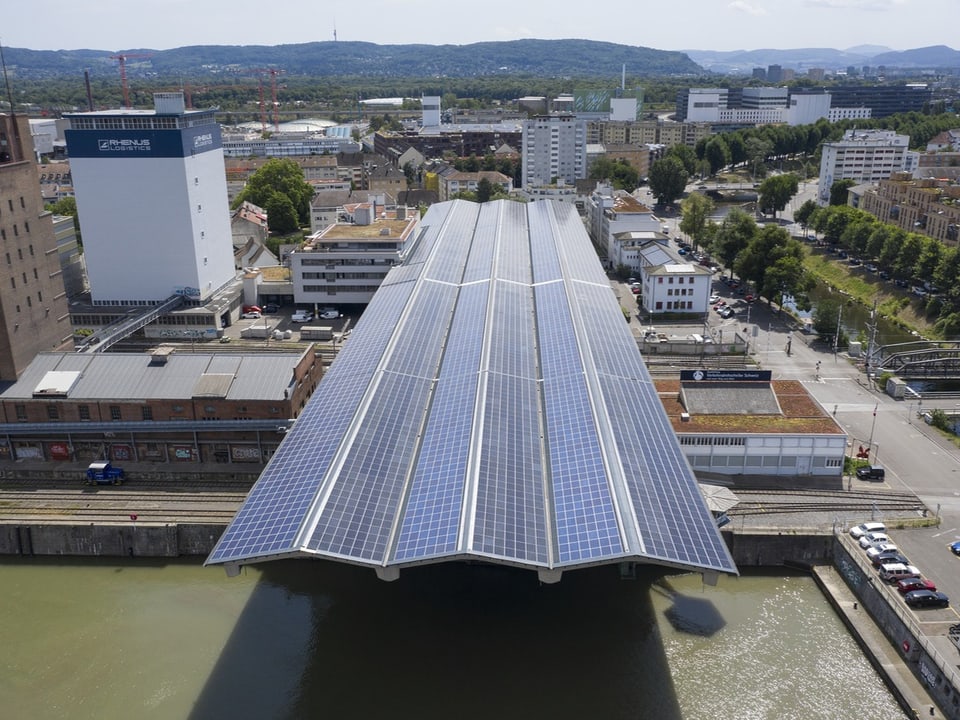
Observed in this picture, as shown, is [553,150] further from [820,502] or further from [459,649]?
[459,649]

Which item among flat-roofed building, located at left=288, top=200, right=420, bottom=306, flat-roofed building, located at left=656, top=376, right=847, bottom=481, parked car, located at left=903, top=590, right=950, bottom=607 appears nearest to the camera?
parked car, located at left=903, top=590, right=950, bottom=607

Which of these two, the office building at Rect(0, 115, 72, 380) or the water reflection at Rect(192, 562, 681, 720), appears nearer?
the water reflection at Rect(192, 562, 681, 720)

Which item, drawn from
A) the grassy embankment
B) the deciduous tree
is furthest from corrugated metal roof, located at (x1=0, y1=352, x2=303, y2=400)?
the deciduous tree

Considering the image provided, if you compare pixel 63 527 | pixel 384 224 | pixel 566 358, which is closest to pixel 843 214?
pixel 384 224

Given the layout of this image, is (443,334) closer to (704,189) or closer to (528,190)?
(528,190)

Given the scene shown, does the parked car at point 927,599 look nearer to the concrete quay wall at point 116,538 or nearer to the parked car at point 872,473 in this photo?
the parked car at point 872,473

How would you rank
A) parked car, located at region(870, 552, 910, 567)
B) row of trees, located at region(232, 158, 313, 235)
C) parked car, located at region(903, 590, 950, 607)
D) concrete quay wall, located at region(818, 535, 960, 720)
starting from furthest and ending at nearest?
row of trees, located at region(232, 158, 313, 235), parked car, located at region(870, 552, 910, 567), parked car, located at region(903, 590, 950, 607), concrete quay wall, located at region(818, 535, 960, 720)

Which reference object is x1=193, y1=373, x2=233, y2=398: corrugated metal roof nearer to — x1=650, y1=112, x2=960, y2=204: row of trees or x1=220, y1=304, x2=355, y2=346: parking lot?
x1=220, y1=304, x2=355, y2=346: parking lot
